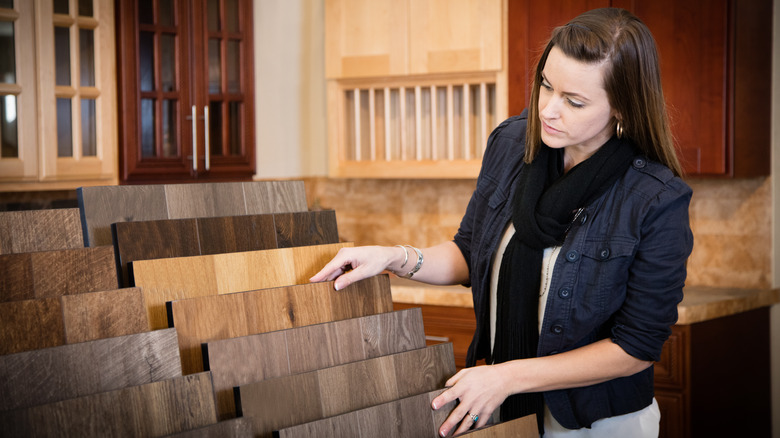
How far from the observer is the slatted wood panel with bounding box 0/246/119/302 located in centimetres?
105

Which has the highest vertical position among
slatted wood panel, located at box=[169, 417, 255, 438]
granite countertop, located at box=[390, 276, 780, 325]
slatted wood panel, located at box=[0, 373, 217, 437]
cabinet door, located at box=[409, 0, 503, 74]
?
cabinet door, located at box=[409, 0, 503, 74]

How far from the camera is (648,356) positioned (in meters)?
1.33

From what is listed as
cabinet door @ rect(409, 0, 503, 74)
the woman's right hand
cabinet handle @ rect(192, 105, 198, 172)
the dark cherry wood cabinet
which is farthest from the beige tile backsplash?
the woman's right hand

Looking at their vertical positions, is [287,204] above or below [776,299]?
above

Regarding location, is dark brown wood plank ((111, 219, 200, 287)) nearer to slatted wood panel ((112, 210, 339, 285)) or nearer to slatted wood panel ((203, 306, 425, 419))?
slatted wood panel ((112, 210, 339, 285))

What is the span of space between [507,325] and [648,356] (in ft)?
0.86

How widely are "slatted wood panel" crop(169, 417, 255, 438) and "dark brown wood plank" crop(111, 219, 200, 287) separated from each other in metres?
0.30

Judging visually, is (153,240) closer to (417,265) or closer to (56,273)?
(56,273)

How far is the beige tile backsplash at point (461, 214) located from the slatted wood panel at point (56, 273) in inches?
104

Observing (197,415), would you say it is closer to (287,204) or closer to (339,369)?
(339,369)

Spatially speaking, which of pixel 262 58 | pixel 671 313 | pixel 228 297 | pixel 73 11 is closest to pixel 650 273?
pixel 671 313

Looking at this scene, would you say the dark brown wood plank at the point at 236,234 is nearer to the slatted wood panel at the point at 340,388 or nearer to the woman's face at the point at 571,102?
the slatted wood panel at the point at 340,388

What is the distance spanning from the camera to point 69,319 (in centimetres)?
100

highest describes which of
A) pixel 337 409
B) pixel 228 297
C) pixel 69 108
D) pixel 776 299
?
pixel 69 108
